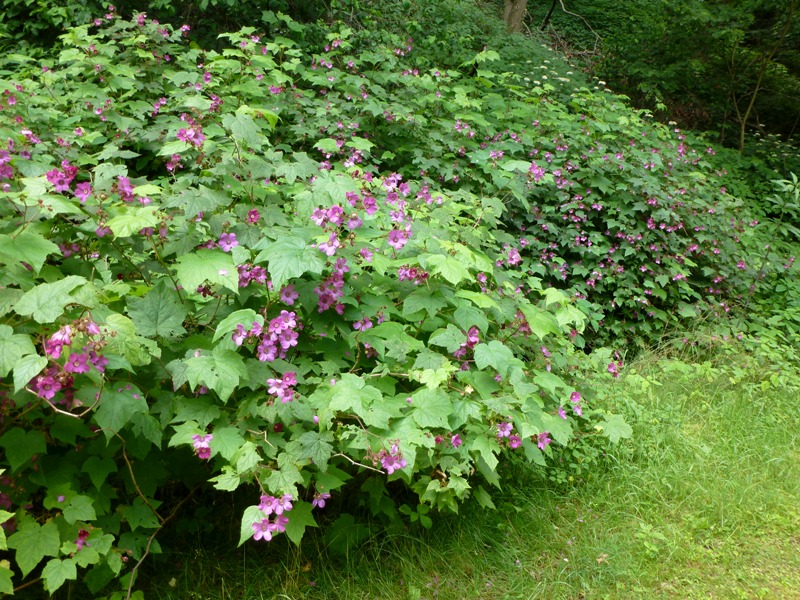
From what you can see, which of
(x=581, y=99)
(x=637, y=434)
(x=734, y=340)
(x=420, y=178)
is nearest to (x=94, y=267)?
(x=637, y=434)

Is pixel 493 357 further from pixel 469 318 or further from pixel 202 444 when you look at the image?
pixel 202 444

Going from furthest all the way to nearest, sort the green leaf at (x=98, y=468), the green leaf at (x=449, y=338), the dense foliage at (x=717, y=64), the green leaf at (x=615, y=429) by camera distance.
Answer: the dense foliage at (x=717, y=64)
the green leaf at (x=615, y=429)
the green leaf at (x=449, y=338)
the green leaf at (x=98, y=468)

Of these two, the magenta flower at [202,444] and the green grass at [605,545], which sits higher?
the magenta flower at [202,444]

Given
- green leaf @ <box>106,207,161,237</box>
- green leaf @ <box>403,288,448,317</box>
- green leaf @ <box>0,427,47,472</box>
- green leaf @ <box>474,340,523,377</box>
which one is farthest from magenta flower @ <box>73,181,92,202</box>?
green leaf @ <box>474,340,523,377</box>

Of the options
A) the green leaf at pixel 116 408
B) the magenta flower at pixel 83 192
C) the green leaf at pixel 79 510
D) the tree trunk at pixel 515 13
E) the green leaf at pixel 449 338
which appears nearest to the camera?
the green leaf at pixel 116 408

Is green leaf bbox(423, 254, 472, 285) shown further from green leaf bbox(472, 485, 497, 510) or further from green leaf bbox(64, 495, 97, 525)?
green leaf bbox(64, 495, 97, 525)

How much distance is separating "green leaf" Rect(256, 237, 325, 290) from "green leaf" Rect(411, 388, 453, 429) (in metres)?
0.57

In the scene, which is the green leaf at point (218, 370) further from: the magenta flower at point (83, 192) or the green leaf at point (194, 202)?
the magenta flower at point (83, 192)

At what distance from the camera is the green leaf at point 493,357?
2.17m

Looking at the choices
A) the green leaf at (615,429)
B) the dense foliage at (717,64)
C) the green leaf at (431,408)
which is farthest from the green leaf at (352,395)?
the dense foliage at (717,64)

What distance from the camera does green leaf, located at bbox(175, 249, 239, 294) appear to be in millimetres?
1796

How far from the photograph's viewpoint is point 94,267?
6.88 ft

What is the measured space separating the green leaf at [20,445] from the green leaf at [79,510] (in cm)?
19

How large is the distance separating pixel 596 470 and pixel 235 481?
6.57ft
